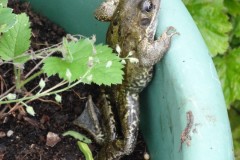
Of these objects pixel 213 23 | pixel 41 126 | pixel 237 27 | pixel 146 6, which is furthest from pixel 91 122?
pixel 237 27

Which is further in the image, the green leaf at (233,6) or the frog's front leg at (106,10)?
the green leaf at (233,6)

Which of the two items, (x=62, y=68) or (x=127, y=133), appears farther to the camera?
(x=127, y=133)

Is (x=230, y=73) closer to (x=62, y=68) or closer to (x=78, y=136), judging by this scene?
(x=78, y=136)

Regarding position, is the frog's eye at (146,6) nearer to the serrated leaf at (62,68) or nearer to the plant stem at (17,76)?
the serrated leaf at (62,68)

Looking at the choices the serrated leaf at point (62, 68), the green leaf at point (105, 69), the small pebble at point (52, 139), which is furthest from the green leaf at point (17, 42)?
the small pebble at point (52, 139)

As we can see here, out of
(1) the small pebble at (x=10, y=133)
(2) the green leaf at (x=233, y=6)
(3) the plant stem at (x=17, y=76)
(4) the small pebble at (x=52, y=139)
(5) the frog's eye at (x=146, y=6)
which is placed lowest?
(4) the small pebble at (x=52, y=139)

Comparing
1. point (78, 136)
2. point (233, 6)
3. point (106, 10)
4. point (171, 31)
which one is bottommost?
point (78, 136)
